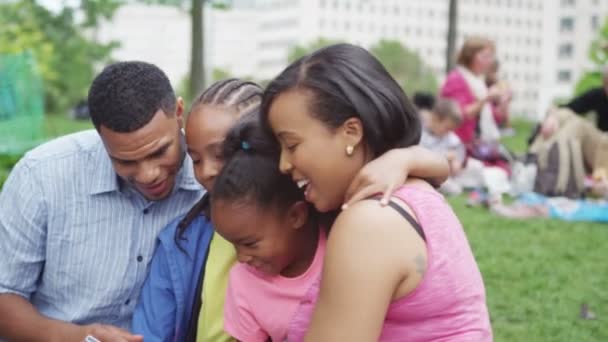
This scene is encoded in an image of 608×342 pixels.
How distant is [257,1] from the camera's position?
5044 inches

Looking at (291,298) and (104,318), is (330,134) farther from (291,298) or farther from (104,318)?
(104,318)

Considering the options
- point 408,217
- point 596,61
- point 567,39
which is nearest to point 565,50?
point 567,39

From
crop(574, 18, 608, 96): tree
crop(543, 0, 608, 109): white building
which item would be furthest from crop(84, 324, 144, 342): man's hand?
crop(543, 0, 608, 109): white building

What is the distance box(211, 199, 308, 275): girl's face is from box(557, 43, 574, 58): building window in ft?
321

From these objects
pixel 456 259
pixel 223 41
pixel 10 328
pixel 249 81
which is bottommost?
pixel 223 41

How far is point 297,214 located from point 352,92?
0.52 meters

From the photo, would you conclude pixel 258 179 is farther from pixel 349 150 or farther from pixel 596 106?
pixel 596 106

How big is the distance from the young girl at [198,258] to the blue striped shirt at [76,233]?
0.12 metres

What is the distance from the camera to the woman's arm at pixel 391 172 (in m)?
2.09

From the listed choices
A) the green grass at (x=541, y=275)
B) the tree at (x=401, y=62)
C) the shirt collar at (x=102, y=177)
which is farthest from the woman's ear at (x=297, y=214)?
the tree at (x=401, y=62)

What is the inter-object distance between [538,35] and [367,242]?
139 meters

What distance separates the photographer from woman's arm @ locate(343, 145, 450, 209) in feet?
6.85

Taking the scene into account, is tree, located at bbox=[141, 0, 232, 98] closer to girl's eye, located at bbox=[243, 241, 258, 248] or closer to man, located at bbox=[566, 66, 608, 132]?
man, located at bbox=[566, 66, 608, 132]

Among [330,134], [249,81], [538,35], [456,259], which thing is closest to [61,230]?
[249,81]
